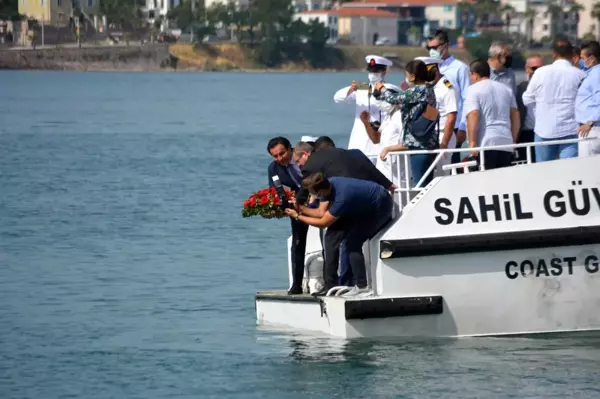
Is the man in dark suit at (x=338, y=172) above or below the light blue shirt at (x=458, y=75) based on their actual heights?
below

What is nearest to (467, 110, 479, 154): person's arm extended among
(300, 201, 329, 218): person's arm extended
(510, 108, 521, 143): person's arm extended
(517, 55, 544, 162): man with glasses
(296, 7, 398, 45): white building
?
(510, 108, 521, 143): person's arm extended

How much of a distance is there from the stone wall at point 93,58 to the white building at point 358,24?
35.6 meters

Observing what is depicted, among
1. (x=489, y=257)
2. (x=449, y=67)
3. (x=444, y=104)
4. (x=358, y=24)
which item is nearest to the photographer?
(x=489, y=257)

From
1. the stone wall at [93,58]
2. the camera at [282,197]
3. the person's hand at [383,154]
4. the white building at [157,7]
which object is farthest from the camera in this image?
the white building at [157,7]

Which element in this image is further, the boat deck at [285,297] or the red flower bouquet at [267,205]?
the boat deck at [285,297]

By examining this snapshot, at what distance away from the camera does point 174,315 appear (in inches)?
580

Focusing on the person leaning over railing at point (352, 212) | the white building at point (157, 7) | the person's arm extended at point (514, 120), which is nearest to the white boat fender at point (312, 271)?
the person leaning over railing at point (352, 212)

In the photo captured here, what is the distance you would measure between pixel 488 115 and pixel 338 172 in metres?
1.30

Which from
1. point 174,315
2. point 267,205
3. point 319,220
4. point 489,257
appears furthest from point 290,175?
point 174,315

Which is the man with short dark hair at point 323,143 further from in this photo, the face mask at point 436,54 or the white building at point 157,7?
the white building at point 157,7

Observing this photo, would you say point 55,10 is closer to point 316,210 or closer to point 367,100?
point 367,100

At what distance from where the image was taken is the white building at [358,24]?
630ft

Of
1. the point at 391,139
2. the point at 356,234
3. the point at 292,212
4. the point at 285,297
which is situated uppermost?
the point at 391,139

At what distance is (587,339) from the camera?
39.2 feet
